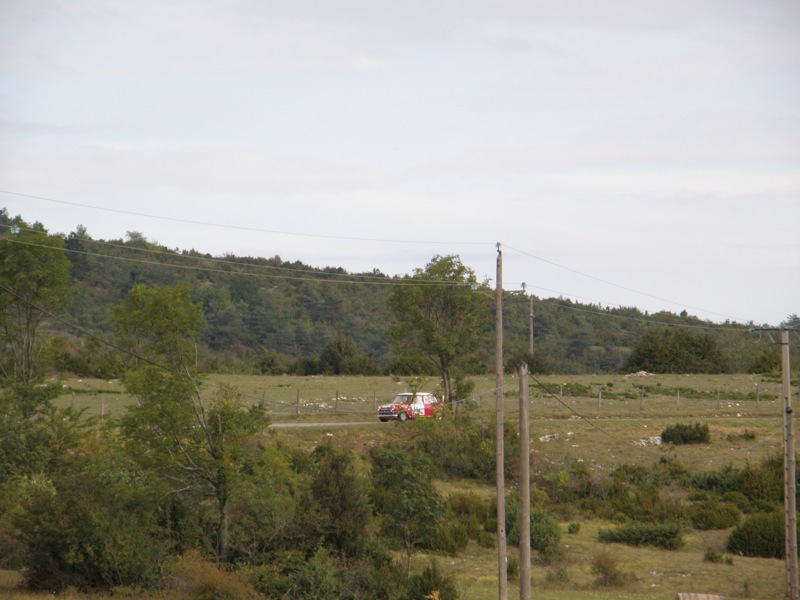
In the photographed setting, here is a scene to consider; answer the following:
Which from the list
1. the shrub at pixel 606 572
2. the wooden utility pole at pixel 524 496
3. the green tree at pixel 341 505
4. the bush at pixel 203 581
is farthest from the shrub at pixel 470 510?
the bush at pixel 203 581

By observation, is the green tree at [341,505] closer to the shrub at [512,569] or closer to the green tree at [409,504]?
the green tree at [409,504]

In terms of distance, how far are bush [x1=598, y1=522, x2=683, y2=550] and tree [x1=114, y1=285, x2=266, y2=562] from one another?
1671 cm

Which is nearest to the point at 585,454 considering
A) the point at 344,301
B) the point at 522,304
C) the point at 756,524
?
the point at 756,524

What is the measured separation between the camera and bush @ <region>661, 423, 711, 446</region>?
153 feet

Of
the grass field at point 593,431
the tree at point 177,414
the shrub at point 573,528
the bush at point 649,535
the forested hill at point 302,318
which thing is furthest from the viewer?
the forested hill at point 302,318

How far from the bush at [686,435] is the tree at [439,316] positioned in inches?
441

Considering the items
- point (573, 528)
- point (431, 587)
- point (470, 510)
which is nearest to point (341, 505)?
point (431, 587)

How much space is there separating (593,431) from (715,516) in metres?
10.3

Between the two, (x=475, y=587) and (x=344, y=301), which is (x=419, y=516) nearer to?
(x=475, y=587)

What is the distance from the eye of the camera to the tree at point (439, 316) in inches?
1698

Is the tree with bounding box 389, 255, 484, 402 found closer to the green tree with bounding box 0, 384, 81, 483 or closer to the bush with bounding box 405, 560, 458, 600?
the green tree with bounding box 0, 384, 81, 483

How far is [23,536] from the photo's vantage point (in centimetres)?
2522

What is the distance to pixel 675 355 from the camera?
8406 cm

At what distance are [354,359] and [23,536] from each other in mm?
51907
